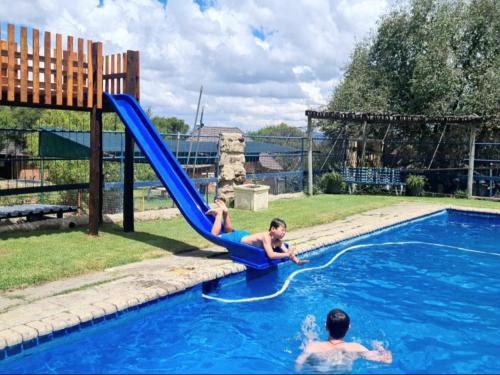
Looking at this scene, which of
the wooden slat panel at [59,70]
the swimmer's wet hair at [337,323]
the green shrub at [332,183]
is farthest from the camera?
the green shrub at [332,183]

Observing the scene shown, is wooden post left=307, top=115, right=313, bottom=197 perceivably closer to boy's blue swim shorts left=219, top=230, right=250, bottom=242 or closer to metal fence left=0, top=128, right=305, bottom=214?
metal fence left=0, top=128, right=305, bottom=214

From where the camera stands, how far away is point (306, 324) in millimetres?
5895

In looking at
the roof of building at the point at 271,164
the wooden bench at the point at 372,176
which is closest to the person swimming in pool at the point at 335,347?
the roof of building at the point at 271,164

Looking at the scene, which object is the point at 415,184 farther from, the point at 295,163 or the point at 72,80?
the point at 72,80

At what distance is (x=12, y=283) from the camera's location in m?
5.76

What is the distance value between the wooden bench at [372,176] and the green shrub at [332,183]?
38 centimetres

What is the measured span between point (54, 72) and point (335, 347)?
6.30 m

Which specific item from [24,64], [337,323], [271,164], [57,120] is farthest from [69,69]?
[57,120]

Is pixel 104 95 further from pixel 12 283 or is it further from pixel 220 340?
pixel 220 340

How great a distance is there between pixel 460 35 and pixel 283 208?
38.8 feet

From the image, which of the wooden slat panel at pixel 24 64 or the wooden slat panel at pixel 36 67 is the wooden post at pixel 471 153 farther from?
the wooden slat panel at pixel 24 64

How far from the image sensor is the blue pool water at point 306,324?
4.76 metres

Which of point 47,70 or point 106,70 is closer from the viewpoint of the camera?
point 47,70

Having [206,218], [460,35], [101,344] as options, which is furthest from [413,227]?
[460,35]
